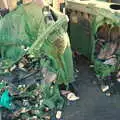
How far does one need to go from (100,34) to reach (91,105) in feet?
6.43

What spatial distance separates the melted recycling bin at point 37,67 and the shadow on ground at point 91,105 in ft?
1.02

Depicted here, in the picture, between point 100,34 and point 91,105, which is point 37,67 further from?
point 100,34

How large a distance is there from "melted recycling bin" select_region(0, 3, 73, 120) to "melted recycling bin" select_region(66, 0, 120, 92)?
3.33ft

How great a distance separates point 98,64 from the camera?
7.27 m

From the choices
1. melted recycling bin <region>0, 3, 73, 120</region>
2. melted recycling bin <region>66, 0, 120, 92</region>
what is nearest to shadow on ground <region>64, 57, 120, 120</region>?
melted recycling bin <region>0, 3, 73, 120</region>

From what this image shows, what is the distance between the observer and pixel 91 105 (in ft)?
20.7

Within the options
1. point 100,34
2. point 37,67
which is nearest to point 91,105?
point 37,67

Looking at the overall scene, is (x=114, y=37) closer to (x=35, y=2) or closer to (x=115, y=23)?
(x=115, y=23)

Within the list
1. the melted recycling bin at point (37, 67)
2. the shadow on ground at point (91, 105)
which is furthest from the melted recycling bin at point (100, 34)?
the melted recycling bin at point (37, 67)

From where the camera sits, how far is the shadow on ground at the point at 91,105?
235 inches

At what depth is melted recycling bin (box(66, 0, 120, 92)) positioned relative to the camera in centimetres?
698

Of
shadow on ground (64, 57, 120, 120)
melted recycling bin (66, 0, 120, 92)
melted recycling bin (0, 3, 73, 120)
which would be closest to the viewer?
melted recycling bin (0, 3, 73, 120)

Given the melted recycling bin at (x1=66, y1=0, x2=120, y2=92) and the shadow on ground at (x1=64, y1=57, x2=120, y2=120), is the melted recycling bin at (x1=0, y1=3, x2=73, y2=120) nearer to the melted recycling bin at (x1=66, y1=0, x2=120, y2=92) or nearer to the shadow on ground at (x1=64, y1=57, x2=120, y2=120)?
the shadow on ground at (x1=64, y1=57, x2=120, y2=120)

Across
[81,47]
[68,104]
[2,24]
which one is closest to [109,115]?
[68,104]
